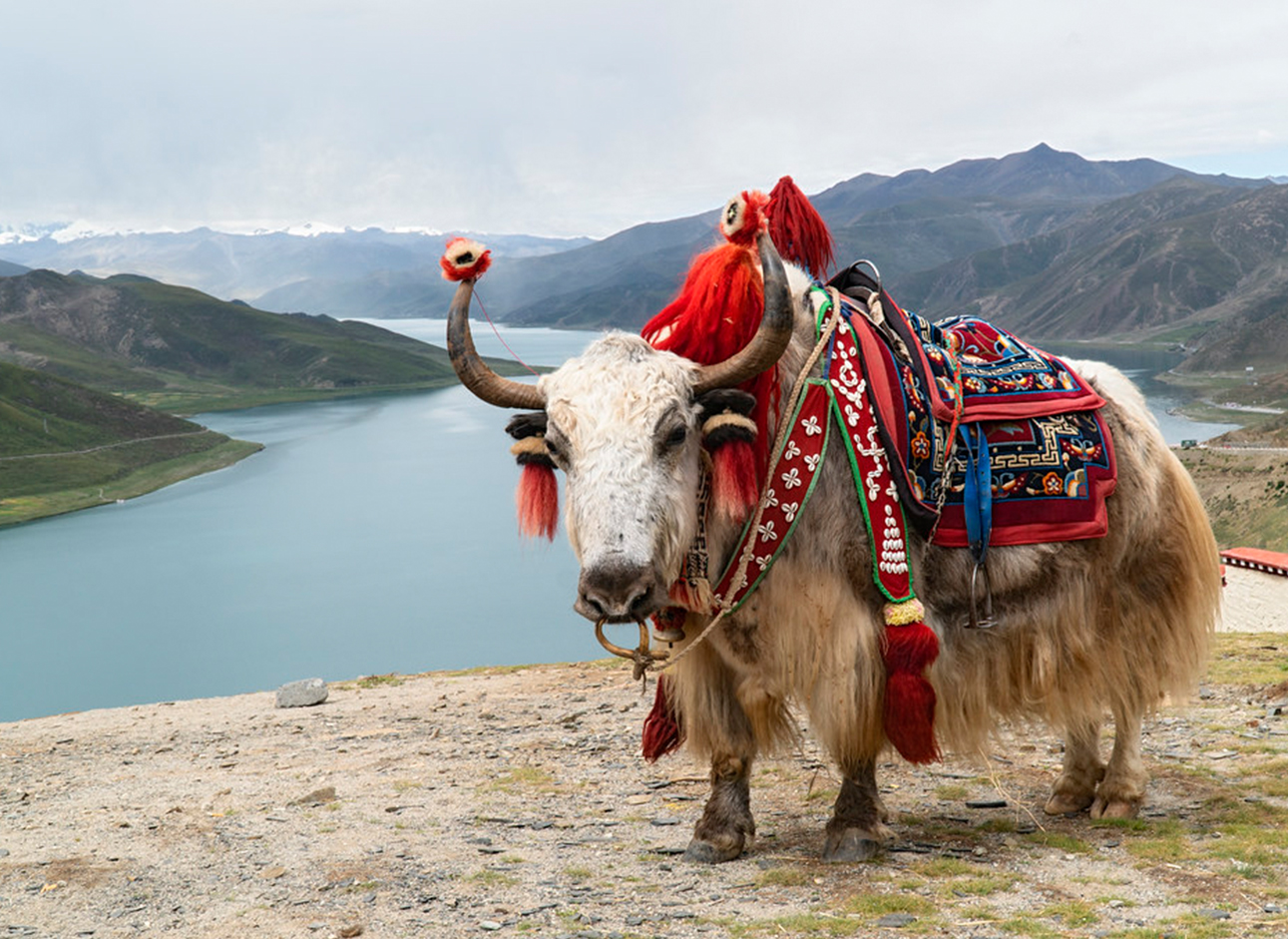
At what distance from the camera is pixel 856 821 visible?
4.38 metres

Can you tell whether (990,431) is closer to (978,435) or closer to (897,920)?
(978,435)

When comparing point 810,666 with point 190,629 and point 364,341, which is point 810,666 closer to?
point 190,629

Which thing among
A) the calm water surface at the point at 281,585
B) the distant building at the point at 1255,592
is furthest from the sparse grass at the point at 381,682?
the distant building at the point at 1255,592

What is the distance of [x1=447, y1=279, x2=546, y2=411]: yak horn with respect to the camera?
12.7 ft

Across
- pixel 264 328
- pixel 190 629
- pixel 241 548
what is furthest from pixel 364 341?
pixel 190 629

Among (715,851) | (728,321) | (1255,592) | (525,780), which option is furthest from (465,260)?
(1255,592)

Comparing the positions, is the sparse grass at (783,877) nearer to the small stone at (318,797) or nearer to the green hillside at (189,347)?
the small stone at (318,797)

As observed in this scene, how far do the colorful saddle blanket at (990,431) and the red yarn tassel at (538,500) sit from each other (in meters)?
1.25

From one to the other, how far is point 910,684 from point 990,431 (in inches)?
45.5

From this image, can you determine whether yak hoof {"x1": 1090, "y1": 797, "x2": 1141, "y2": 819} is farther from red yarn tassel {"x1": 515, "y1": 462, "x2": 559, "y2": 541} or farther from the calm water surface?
the calm water surface

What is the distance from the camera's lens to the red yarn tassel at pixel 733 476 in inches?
146

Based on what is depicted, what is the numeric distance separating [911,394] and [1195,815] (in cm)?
224

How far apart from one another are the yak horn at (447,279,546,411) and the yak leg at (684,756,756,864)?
5.56ft

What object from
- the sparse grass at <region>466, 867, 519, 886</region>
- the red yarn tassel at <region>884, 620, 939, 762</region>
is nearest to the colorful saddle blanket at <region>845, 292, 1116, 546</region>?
the red yarn tassel at <region>884, 620, 939, 762</region>
